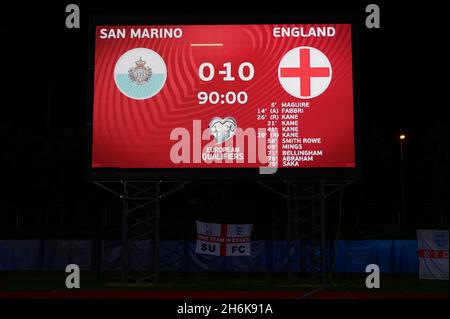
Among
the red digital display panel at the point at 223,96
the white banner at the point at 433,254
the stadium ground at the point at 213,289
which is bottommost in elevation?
the stadium ground at the point at 213,289

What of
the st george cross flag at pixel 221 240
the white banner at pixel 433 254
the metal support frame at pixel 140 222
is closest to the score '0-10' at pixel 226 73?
the metal support frame at pixel 140 222

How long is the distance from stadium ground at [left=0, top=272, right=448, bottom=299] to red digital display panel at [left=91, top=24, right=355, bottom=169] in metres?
3.29

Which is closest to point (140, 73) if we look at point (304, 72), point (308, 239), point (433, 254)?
point (304, 72)

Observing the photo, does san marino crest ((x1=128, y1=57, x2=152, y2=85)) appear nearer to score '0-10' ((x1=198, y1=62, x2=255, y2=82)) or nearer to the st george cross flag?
score '0-10' ((x1=198, y1=62, x2=255, y2=82))

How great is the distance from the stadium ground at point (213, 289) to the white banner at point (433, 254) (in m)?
0.54

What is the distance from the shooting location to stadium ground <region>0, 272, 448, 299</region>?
530 inches

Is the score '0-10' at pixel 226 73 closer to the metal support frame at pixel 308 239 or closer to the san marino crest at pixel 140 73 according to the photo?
the san marino crest at pixel 140 73

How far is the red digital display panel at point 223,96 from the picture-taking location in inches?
587

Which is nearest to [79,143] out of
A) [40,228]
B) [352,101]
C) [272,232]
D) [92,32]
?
[40,228]

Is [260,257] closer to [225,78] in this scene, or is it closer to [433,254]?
[433,254]

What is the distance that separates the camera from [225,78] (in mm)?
15211

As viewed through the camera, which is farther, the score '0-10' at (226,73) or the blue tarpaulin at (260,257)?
the blue tarpaulin at (260,257)

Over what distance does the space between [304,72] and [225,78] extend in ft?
7.01

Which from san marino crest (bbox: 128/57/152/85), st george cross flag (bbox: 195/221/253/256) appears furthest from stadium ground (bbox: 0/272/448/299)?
san marino crest (bbox: 128/57/152/85)
